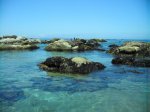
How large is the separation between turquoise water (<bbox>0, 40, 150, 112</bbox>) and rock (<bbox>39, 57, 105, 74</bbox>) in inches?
22.4

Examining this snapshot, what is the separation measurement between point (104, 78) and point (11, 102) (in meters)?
4.89

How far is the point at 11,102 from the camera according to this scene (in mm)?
7566

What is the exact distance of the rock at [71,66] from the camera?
12553 mm

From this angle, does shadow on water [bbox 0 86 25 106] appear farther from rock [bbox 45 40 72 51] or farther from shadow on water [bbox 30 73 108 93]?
rock [bbox 45 40 72 51]

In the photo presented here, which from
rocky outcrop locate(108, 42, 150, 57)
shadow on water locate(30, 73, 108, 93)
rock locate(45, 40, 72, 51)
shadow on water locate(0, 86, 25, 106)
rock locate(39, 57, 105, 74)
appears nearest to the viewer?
shadow on water locate(0, 86, 25, 106)

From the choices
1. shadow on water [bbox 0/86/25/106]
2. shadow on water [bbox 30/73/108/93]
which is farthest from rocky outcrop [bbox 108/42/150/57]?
shadow on water [bbox 0/86/25/106]

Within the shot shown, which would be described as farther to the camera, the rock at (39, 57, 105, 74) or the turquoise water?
the rock at (39, 57, 105, 74)

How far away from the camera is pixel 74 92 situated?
28.9ft

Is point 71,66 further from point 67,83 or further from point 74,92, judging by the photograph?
point 74,92

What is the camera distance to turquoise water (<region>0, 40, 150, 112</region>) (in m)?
7.22

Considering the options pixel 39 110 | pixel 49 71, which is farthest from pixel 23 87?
pixel 49 71

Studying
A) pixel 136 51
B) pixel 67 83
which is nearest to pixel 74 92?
pixel 67 83

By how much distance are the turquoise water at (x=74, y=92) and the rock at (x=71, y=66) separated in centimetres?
57

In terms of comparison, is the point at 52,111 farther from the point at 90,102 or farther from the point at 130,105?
the point at 130,105
